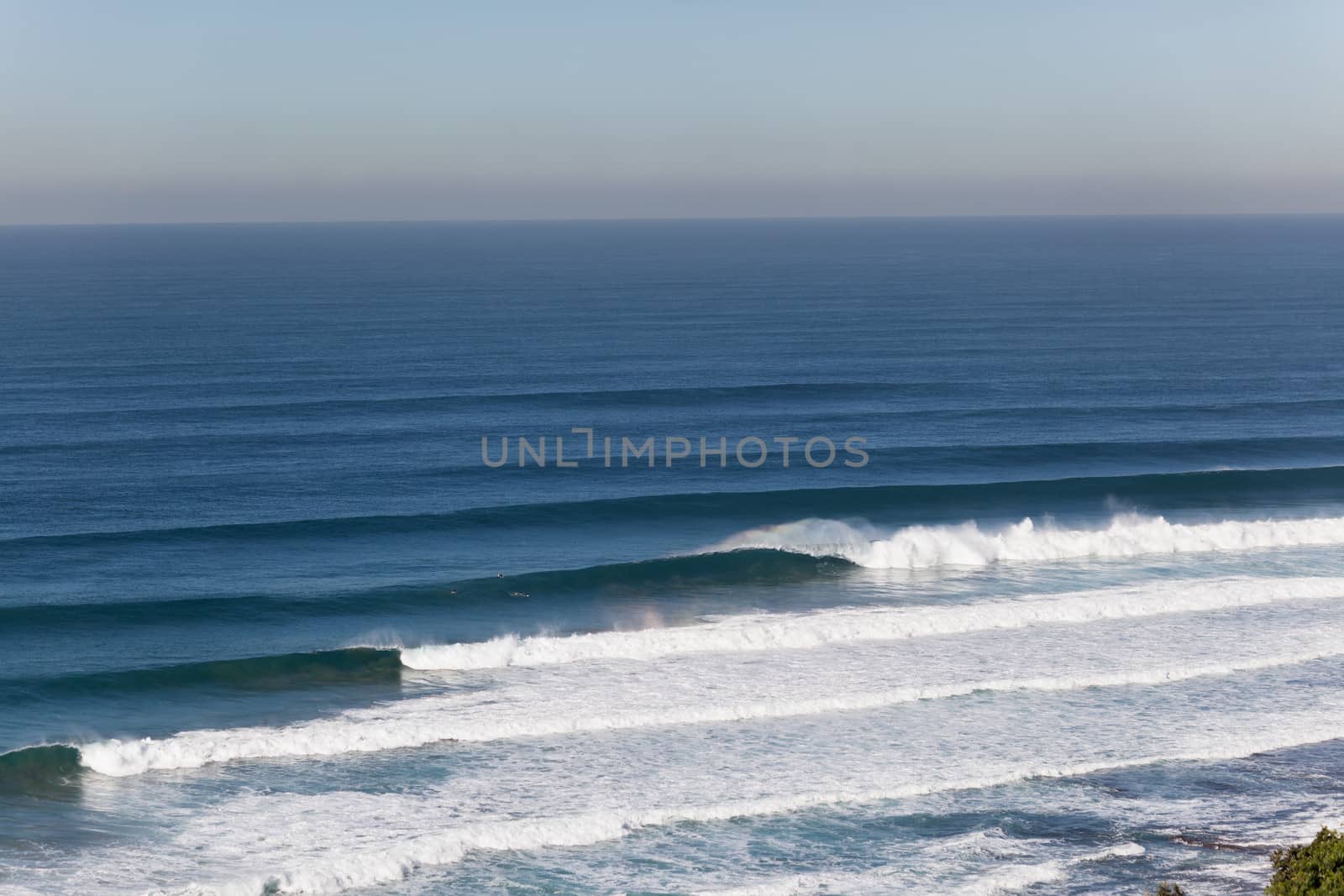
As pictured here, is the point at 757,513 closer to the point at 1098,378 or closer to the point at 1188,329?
the point at 1098,378

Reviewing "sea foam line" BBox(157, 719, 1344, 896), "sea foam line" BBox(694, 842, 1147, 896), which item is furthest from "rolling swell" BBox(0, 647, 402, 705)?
"sea foam line" BBox(694, 842, 1147, 896)

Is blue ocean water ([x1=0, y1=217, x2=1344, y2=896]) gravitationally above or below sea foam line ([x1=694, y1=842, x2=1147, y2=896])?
Answer: above

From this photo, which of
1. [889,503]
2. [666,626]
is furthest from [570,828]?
[889,503]

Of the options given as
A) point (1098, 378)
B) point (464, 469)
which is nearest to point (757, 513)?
point (464, 469)

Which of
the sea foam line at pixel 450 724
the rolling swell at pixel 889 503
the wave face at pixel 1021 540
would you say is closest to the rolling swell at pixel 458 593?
the wave face at pixel 1021 540

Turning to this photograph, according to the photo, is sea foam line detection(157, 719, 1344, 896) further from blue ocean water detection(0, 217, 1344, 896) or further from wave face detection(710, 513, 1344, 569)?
wave face detection(710, 513, 1344, 569)

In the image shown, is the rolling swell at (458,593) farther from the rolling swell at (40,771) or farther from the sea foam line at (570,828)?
the sea foam line at (570,828)
